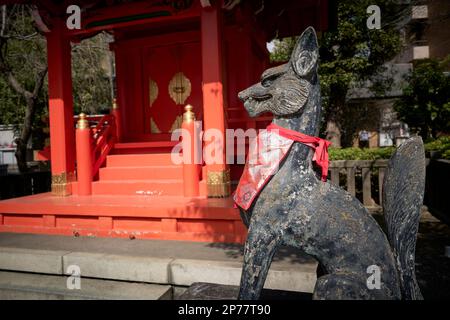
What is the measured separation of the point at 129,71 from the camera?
24.9ft

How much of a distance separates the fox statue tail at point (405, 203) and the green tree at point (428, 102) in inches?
324

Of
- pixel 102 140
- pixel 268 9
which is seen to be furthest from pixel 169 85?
pixel 268 9

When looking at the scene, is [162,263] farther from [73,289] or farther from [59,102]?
[59,102]

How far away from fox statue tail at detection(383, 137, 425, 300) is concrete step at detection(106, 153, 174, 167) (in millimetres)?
4492

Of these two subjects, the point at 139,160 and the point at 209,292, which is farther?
the point at 139,160

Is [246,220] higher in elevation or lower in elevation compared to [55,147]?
lower

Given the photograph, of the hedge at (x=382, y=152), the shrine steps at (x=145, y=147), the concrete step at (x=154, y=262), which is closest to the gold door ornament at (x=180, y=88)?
the shrine steps at (x=145, y=147)

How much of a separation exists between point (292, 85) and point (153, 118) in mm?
6200

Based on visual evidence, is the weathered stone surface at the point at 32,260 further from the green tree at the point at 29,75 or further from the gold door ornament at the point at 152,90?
the green tree at the point at 29,75

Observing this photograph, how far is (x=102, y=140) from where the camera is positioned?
6254 millimetres

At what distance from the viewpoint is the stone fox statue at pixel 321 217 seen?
1604 mm

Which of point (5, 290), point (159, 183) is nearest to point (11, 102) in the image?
point (159, 183)
